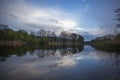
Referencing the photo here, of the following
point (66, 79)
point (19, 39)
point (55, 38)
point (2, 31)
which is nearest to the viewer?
point (66, 79)

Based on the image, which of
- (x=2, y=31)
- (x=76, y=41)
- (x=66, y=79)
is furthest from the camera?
(x=76, y=41)

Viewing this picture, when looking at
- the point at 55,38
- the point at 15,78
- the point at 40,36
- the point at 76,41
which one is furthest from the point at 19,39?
the point at 15,78

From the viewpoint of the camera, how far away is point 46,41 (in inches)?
3504

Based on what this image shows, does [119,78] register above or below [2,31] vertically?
below

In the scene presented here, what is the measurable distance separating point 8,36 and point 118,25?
55.8 m

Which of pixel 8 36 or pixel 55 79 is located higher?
pixel 8 36

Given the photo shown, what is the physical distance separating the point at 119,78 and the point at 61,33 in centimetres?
9855

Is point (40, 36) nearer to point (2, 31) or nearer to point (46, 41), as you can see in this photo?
point (46, 41)

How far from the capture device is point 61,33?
347 feet

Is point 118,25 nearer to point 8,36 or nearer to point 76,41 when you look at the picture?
point 8,36

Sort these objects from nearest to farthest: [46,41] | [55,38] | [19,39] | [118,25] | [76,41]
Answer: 1. [118,25]
2. [19,39]
3. [46,41]
4. [55,38]
5. [76,41]

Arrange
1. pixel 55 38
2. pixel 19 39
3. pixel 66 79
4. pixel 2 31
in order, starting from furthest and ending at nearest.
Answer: pixel 55 38 → pixel 19 39 → pixel 2 31 → pixel 66 79

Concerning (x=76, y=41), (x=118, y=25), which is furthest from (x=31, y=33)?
(x=118, y=25)

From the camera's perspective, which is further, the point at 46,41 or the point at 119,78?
the point at 46,41
